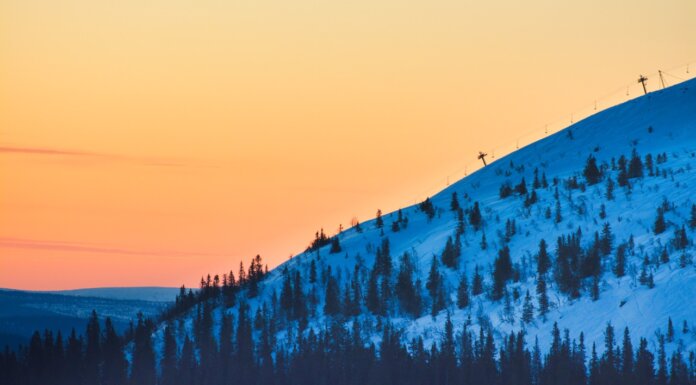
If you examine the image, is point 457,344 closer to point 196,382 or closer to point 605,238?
point 605,238

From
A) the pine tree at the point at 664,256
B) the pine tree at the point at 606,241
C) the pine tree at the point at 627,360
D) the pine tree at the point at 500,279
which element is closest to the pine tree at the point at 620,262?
the pine tree at the point at 606,241

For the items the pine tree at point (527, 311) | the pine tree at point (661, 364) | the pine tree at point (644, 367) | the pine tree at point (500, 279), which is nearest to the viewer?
the pine tree at point (661, 364)

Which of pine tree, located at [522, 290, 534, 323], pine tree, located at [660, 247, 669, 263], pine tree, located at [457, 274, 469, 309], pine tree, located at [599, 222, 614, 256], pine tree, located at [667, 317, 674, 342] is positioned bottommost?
pine tree, located at [667, 317, 674, 342]

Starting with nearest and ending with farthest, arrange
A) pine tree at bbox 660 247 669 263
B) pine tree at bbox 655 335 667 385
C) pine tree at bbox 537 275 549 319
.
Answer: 1. pine tree at bbox 655 335 667 385
2. pine tree at bbox 660 247 669 263
3. pine tree at bbox 537 275 549 319

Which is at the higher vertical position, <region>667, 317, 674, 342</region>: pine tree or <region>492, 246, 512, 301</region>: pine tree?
<region>492, 246, 512, 301</region>: pine tree

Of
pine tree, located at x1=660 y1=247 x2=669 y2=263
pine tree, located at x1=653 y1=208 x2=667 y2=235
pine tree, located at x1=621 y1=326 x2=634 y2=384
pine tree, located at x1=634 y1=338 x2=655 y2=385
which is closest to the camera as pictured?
pine tree, located at x1=634 y1=338 x2=655 y2=385

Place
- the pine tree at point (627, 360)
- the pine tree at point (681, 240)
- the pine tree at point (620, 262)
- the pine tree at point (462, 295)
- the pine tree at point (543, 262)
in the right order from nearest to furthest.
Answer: the pine tree at point (627, 360) → the pine tree at point (681, 240) → the pine tree at point (620, 262) → the pine tree at point (543, 262) → the pine tree at point (462, 295)

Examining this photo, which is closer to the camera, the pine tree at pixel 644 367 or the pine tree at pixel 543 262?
the pine tree at pixel 644 367

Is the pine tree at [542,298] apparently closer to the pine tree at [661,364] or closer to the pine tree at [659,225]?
the pine tree at [659,225]

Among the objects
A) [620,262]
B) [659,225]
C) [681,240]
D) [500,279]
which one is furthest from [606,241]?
[500,279]

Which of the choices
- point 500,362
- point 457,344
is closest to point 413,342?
point 457,344

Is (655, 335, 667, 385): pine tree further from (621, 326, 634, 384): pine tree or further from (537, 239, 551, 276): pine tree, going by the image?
(537, 239, 551, 276): pine tree

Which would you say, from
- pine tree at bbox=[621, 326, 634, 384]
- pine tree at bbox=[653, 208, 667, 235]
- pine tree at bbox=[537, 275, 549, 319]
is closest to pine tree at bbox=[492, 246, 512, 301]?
pine tree at bbox=[537, 275, 549, 319]

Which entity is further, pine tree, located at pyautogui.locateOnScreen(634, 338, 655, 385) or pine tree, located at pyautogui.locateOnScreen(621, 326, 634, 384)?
pine tree, located at pyautogui.locateOnScreen(621, 326, 634, 384)
